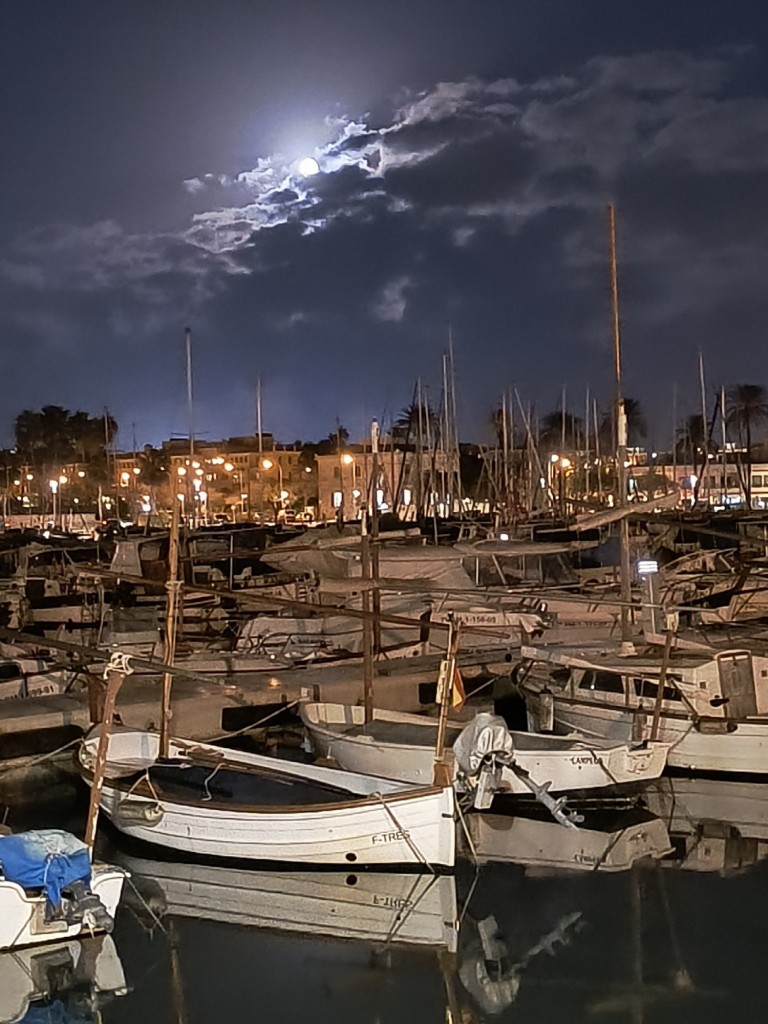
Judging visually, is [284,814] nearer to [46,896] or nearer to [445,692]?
[445,692]

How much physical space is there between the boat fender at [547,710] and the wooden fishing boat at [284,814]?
20.4 feet

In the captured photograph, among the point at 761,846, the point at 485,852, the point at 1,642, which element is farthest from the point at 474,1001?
the point at 1,642

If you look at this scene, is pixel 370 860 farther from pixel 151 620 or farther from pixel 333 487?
pixel 333 487

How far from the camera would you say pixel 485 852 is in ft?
59.7

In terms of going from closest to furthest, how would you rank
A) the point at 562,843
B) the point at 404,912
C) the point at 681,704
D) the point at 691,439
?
the point at 404,912
the point at 562,843
the point at 681,704
the point at 691,439

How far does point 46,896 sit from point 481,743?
24.5ft

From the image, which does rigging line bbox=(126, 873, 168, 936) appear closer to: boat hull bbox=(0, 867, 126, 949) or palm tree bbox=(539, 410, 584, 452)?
boat hull bbox=(0, 867, 126, 949)

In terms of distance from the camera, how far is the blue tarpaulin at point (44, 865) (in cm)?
1392

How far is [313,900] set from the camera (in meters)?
16.2


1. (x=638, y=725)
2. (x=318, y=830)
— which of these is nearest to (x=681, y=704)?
(x=638, y=725)

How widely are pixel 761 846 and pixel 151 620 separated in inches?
731

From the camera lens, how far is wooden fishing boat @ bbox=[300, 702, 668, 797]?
19.9 metres

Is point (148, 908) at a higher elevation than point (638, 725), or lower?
lower

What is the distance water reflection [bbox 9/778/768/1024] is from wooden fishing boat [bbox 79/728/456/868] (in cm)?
45
